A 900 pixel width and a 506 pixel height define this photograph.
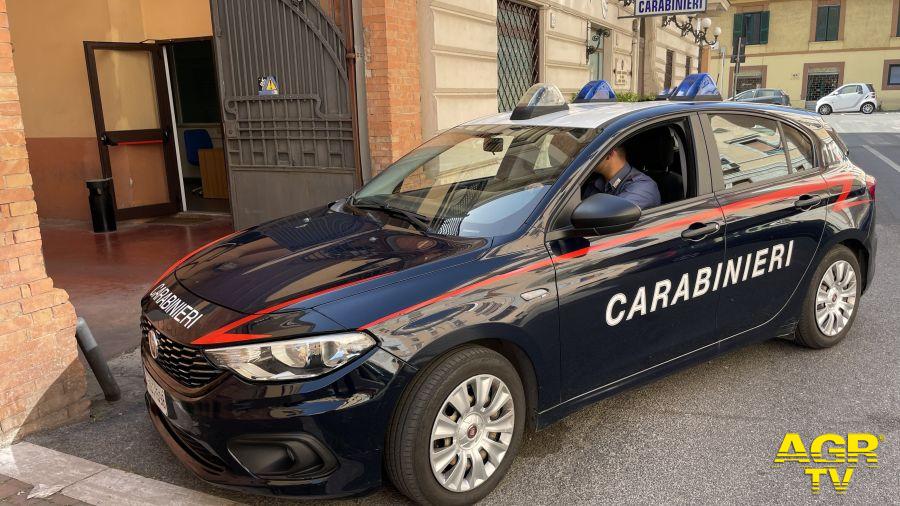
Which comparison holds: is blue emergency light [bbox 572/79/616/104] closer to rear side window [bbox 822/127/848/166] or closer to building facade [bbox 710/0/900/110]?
rear side window [bbox 822/127/848/166]

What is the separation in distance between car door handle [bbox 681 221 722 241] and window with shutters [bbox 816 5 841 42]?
163 feet

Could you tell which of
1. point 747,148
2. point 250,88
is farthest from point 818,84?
point 747,148

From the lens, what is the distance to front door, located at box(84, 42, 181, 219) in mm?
9164

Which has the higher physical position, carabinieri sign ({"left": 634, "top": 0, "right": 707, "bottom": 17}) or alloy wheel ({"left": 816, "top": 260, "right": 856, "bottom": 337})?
carabinieri sign ({"left": 634, "top": 0, "right": 707, "bottom": 17})

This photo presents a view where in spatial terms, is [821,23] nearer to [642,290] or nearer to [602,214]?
[642,290]

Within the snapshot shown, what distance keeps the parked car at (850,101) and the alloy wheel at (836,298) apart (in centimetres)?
3873

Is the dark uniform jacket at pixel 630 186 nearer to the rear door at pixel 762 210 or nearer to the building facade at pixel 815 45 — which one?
the rear door at pixel 762 210

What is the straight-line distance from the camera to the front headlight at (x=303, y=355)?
99.7 inches

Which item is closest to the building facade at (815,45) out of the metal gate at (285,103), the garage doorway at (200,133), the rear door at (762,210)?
the garage doorway at (200,133)

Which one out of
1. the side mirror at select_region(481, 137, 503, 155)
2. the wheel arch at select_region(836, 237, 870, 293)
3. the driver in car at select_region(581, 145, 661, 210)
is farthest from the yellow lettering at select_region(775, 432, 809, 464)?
the side mirror at select_region(481, 137, 503, 155)

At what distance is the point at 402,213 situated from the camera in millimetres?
Answer: 3541

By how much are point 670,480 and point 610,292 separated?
0.86 m

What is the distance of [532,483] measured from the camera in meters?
3.11

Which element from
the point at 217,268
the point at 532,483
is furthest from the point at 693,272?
the point at 217,268
